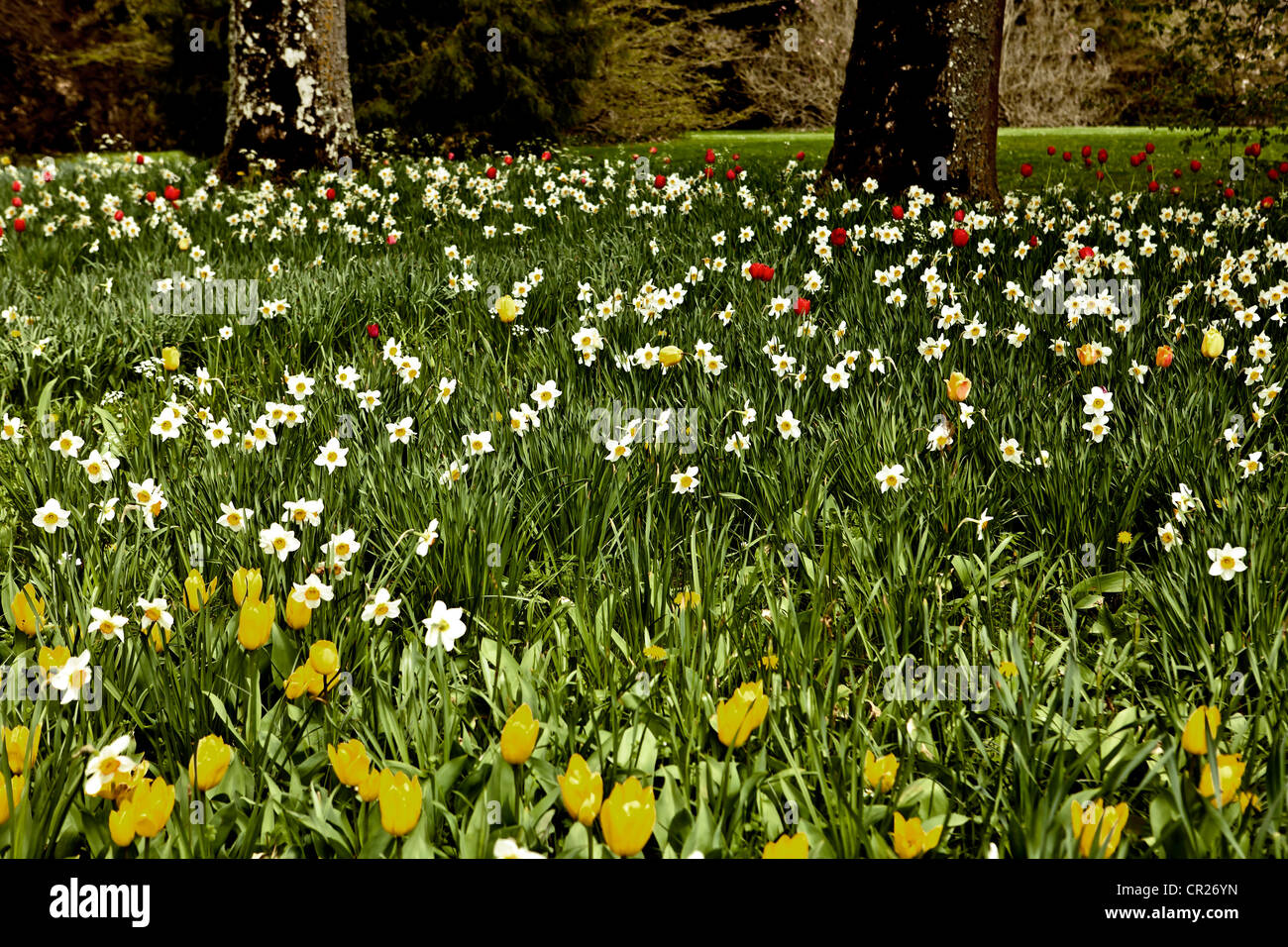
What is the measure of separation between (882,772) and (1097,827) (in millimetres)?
276

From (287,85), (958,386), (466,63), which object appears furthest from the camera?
(466,63)

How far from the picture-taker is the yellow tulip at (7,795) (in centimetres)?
108

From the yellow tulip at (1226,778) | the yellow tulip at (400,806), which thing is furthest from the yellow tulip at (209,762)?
the yellow tulip at (1226,778)

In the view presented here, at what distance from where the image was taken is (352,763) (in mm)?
1210

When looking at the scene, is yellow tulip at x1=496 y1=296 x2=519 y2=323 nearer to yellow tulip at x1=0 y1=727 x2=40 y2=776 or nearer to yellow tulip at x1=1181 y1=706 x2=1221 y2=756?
yellow tulip at x1=0 y1=727 x2=40 y2=776

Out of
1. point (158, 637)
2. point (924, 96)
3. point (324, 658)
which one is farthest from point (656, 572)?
point (924, 96)

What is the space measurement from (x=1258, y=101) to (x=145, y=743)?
9.18 meters

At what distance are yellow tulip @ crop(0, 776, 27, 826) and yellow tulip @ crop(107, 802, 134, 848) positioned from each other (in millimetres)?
119

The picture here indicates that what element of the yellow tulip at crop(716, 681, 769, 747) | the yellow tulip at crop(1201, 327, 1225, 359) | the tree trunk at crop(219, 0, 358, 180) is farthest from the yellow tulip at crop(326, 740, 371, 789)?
the tree trunk at crop(219, 0, 358, 180)

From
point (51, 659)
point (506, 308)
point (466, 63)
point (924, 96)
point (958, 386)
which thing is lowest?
point (51, 659)

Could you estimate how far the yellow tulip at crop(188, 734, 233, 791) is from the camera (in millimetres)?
1210

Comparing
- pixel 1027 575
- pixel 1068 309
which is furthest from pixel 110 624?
pixel 1068 309

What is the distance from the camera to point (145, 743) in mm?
1516

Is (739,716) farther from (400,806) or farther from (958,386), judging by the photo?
(958,386)
